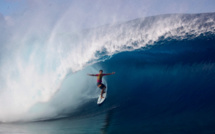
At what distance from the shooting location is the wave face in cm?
747

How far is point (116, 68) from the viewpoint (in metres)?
9.39

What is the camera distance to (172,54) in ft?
29.3

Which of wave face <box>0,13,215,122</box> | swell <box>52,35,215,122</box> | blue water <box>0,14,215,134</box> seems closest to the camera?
blue water <box>0,14,215,134</box>

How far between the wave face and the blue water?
0.04 meters

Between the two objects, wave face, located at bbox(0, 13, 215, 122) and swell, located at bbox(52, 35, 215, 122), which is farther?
wave face, located at bbox(0, 13, 215, 122)

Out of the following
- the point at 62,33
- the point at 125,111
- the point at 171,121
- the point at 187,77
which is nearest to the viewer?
the point at 171,121

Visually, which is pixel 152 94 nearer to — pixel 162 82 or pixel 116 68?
pixel 162 82

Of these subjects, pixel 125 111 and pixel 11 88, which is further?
pixel 11 88

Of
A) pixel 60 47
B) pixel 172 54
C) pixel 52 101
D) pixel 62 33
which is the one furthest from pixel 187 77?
pixel 62 33

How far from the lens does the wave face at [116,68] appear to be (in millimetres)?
7469

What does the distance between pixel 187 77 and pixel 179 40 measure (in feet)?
7.17

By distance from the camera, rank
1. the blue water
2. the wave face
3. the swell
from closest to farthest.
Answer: the blue water
the swell
the wave face

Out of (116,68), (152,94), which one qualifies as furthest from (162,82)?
(116,68)

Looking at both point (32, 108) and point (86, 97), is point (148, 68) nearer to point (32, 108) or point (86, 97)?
point (86, 97)
